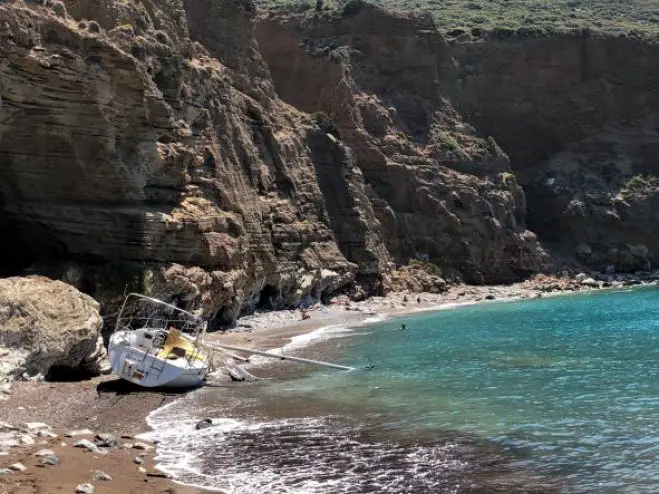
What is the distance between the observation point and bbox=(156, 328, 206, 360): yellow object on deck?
77.7ft

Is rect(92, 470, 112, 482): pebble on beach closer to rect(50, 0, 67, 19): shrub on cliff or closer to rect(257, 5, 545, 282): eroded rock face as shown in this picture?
rect(50, 0, 67, 19): shrub on cliff

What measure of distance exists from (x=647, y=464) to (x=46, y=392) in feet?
49.9

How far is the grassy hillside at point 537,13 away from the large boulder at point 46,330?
6959 centimetres

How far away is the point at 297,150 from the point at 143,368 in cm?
3714

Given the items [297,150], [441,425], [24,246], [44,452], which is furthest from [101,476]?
[297,150]

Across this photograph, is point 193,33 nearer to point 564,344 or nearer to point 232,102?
point 232,102

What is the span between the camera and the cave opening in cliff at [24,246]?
96.4 feet

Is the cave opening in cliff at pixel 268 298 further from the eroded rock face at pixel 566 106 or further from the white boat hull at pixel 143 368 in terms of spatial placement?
the eroded rock face at pixel 566 106

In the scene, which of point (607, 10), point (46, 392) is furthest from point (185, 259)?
point (607, 10)

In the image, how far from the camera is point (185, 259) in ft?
113

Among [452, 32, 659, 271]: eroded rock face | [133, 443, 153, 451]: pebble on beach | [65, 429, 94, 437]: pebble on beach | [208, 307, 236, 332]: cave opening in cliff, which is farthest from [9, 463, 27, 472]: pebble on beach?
[452, 32, 659, 271]: eroded rock face

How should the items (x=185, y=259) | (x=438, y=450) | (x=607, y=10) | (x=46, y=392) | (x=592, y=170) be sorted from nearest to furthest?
(x=438, y=450) < (x=46, y=392) < (x=185, y=259) < (x=592, y=170) < (x=607, y=10)

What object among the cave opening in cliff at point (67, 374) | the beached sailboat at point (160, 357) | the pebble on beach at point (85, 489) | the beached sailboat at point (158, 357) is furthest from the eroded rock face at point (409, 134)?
the pebble on beach at point (85, 489)

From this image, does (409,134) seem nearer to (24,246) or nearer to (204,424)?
(24,246)
